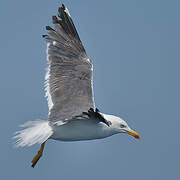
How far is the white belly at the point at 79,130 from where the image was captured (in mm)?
8961

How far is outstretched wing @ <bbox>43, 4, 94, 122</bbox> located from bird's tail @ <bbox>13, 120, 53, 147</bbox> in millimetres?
237

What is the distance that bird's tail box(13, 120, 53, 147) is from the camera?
27.5 feet

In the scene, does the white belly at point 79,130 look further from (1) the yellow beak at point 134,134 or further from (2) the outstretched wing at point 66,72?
(1) the yellow beak at point 134,134

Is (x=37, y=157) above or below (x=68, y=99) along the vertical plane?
below

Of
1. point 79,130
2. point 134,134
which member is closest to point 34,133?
point 79,130

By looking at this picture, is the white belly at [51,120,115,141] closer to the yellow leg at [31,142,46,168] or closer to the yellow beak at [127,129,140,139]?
the yellow beak at [127,129,140,139]

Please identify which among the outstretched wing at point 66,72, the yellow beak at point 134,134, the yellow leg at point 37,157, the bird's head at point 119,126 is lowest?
the yellow leg at point 37,157

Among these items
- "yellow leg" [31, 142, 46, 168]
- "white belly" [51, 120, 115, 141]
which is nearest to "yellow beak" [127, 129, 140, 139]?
"white belly" [51, 120, 115, 141]

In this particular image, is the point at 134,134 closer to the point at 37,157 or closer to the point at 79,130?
the point at 79,130

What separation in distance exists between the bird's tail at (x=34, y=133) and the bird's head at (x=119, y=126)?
138 cm

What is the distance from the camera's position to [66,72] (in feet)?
35.2

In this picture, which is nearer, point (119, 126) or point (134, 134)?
point (119, 126)

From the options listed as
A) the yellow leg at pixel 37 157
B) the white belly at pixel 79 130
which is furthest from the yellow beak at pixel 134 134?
the yellow leg at pixel 37 157

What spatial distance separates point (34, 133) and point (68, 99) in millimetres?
1570
